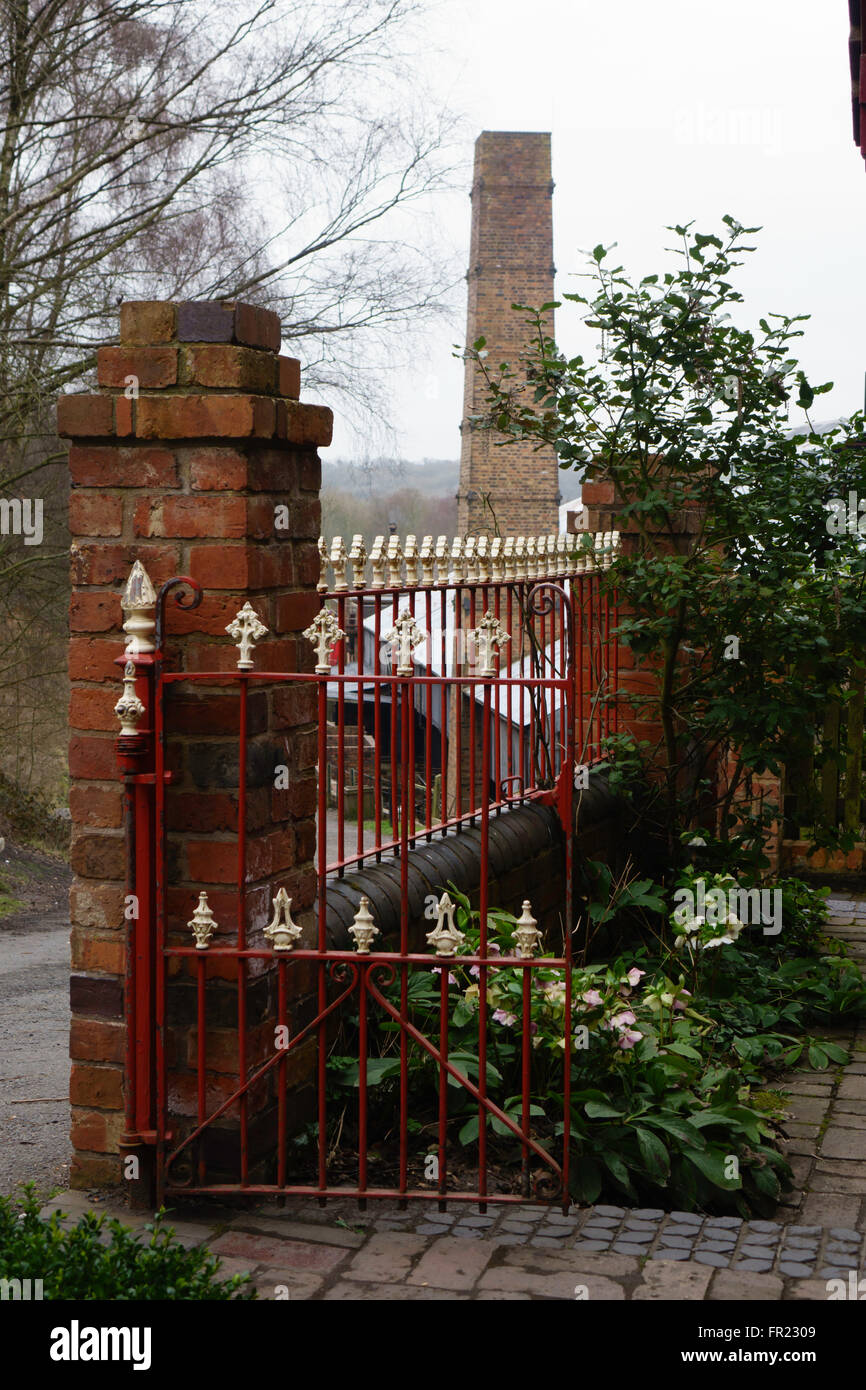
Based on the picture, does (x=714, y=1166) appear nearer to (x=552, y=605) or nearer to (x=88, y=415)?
(x=552, y=605)

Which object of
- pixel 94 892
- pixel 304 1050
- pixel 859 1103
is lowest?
pixel 859 1103

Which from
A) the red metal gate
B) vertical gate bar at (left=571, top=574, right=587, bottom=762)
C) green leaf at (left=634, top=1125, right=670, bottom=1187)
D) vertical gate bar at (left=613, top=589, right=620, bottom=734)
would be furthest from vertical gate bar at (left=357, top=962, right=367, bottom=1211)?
vertical gate bar at (left=613, top=589, right=620, bottom=734)

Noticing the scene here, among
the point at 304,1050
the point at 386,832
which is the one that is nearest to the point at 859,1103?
the point at 304,1050

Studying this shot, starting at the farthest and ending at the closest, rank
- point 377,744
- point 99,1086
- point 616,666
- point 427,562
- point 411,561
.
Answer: point 616,666, point 427,562, point 411,561, point 377,744, point 99,1086

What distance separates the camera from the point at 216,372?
11.5ft

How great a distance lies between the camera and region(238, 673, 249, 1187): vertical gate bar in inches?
137

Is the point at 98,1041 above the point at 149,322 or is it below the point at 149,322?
below

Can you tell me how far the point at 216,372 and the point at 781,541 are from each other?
3.51 m

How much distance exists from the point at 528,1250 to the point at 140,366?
240 cm

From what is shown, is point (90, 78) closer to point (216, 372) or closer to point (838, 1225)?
point (216, 372)

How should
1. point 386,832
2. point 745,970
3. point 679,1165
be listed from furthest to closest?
point 386,832 < point 745,970 < point 679,1165

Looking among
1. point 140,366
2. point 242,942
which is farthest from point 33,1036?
point 140,366

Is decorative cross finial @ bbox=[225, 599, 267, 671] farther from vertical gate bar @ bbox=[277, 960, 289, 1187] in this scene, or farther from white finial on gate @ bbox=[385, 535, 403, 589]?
white finial on gate @ bbox=[385, 535, 403, 589]

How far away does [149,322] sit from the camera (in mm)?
3553
